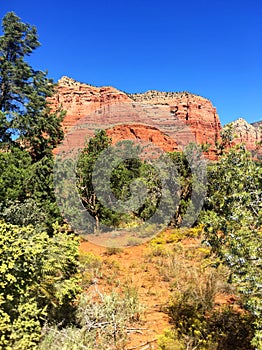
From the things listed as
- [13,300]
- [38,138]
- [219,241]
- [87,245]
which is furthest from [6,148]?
[219,241]

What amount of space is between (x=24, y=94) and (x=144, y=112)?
66.3 meters

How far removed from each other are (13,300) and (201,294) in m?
4.51

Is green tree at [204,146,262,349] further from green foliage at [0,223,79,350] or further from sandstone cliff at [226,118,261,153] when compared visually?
green foliage at [0,223,79,350]

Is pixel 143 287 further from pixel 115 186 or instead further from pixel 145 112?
pixel 145 112

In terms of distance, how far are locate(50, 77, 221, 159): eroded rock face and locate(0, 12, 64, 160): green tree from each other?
5253 centimetres

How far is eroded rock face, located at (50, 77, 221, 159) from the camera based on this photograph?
73812 millimetres

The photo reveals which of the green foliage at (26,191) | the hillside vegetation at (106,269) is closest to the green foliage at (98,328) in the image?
the hillside vegetation at (106,269)

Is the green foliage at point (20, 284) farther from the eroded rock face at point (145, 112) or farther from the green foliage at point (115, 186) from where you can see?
the eroded rock face at point (145, 112)

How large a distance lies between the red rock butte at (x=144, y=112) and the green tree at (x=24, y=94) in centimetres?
5253

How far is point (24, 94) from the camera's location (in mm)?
14758

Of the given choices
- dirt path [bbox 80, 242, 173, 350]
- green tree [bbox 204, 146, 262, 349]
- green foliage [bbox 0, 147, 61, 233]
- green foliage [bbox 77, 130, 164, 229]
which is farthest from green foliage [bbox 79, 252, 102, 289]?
green foliage [bbox 77, 130, 164, 229]

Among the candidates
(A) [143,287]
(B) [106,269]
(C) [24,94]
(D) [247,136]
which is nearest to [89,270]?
(B) [106,269]

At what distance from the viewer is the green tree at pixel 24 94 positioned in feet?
46.6

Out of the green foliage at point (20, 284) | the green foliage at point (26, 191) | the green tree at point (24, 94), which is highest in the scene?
the green tree at point (24, 94)
